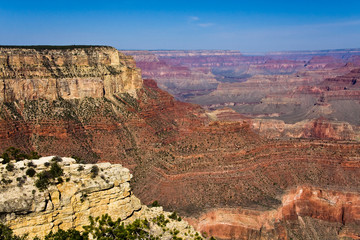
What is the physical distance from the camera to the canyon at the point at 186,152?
45.8 metres

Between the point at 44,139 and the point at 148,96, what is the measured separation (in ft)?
110

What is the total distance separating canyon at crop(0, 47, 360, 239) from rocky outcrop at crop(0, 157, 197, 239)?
1899 cm

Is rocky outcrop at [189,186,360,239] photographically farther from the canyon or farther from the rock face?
the rock face

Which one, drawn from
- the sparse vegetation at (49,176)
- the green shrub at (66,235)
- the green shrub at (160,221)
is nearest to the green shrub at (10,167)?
the sparse vegetation at (49,176)

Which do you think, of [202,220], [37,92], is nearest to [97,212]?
[202,220]

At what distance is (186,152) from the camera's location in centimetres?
5169

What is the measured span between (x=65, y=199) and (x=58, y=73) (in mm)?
50381

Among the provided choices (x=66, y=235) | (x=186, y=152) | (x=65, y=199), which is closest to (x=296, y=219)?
(x=186, y=152)

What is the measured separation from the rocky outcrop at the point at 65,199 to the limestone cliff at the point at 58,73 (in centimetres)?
4397

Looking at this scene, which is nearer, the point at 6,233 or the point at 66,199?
the point at 6,233

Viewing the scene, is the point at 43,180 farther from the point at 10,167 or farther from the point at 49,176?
the point at 10,167

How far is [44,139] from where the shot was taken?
190 ft

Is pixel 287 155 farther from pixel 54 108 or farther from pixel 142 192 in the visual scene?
pixel 54 108

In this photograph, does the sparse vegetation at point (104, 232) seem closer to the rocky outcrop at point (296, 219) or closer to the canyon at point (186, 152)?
the canyon at point (186, 152)
